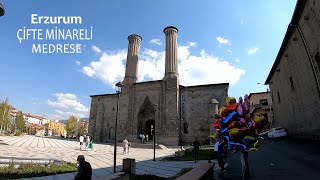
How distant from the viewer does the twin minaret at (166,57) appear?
113ft

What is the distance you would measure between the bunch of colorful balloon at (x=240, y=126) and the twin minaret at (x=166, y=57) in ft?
88.7

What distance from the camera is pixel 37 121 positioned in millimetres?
→ 151250

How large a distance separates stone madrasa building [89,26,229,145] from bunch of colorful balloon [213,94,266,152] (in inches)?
921

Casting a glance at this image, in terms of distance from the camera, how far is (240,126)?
6520 millimetres

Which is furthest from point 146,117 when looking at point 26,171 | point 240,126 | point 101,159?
point 240,126

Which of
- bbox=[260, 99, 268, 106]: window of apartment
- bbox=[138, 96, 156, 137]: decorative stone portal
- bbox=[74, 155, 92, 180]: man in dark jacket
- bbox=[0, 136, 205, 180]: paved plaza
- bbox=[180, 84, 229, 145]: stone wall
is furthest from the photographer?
bbox=[260, 99, 268, 106]: window of apartment

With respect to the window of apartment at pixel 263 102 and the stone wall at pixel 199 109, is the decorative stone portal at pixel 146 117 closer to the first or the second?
the stone wall at pixel 199 109

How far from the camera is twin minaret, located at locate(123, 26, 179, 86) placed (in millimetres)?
34375

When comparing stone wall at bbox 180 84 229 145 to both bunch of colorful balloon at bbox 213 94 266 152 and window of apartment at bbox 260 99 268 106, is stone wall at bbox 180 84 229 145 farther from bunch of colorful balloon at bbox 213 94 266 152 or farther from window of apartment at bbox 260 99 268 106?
window of apartment at bbox 260 99 268 106

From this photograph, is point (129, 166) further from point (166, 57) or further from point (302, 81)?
point (166, 57)

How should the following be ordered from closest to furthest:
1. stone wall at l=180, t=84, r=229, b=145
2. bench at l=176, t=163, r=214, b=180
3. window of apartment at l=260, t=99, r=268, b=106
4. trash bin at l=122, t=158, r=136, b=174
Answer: bench at l=176, t=163, r=214, b=180, trash bin at l=122, t=158, r=136, b=174, stone wall at l=180, t=84, r=229, b=145, window of apartment at l=260, t=99, r=268, b=106

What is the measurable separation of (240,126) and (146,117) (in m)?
30.8

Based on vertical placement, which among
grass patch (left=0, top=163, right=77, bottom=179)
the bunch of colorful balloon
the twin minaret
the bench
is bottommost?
grass patch (left=0, top=163, right=77, bottom=179)

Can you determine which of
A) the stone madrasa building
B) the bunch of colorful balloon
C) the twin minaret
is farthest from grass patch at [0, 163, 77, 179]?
the twin minaret
